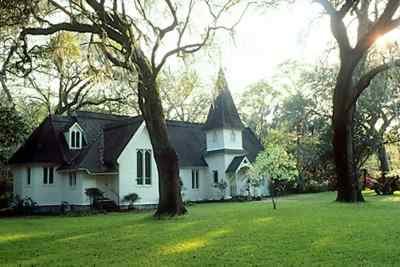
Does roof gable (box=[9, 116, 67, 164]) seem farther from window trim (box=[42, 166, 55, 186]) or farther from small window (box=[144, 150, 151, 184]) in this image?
small window (box=[144, 150, 151, 184])

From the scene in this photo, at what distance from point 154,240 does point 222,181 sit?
21.8 metres

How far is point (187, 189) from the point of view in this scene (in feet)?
103

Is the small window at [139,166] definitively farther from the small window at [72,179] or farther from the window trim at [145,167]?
the small window at [72,179]

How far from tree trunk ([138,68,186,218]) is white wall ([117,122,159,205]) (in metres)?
8.67

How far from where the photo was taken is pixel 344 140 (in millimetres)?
20391

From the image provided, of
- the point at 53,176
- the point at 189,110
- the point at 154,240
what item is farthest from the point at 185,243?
the point at 189,110

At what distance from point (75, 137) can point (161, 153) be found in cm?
1204

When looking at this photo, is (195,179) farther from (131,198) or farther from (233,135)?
(131,198)

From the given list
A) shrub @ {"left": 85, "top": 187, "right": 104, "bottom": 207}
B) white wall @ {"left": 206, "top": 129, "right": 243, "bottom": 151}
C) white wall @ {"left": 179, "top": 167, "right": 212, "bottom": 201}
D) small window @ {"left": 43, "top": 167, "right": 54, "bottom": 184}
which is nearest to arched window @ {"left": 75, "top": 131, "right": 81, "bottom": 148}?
small window @ {"left": 43, "top": 167, "right": 54, "bottom": 184}

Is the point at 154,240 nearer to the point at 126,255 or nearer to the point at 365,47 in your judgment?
the point at 126,255

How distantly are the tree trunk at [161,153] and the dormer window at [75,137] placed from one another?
11.3 m

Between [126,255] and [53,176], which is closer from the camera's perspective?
[126,255]

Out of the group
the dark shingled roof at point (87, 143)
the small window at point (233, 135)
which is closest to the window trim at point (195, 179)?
the dark shingled roof at point (87, 143)

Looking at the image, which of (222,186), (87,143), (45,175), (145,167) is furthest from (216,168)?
(45,175)
